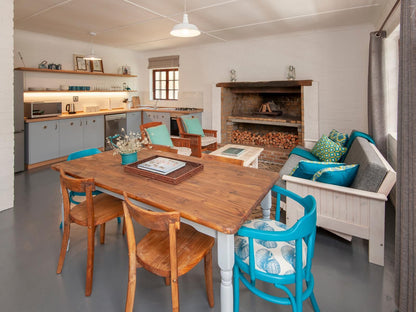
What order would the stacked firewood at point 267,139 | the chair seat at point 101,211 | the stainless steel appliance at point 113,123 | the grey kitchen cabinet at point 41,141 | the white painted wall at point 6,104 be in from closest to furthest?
1. the chair seat at point 101,211
2. the white painted wall at point 6,104
3. the grey kitchen cabinet at point 41,141
4. the stacked firewood at point 267,139
5. the stainless steel appliance at point 113,123

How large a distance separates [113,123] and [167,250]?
534 cm

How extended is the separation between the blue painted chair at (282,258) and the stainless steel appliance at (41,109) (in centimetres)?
471

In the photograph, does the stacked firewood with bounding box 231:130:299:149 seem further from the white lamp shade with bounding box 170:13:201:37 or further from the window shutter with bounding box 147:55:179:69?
the white lamp shade with bounding box 170:13:201:37

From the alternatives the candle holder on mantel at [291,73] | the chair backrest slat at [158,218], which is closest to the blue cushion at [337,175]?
the chair backrest slat at [158,218]

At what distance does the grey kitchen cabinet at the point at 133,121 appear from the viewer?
6655 mm

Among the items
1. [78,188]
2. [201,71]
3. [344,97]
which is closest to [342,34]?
[344,97]

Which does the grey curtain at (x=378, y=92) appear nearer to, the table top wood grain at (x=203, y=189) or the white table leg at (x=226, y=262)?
the table top wood grain at (x=203, y=189)

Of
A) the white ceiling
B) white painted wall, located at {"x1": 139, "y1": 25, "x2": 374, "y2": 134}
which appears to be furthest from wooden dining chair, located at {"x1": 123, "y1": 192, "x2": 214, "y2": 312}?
white painted wall, located at {"x1": 139, "y1": 25, "x2": 374, "y2": 134}

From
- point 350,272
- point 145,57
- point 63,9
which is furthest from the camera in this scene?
point 145,57

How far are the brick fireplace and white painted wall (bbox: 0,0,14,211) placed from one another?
3.90 m

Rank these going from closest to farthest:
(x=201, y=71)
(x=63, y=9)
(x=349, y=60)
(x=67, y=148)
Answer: (x=63, y=9) → (x=349, y=60) → (x=67, y=148) → (x=201, y=71)

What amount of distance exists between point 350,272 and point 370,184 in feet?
2.32

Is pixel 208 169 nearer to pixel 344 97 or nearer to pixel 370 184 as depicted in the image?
pixel 370 184

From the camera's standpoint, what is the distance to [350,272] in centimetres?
201
